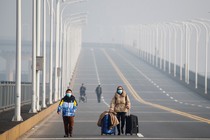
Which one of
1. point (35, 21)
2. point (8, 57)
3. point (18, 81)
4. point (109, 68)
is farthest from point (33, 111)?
point (8, 57)

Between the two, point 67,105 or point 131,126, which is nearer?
point 67,105

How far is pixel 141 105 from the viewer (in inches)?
2618

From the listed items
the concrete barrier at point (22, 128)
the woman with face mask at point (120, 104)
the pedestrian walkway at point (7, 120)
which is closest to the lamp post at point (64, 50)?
the concrete barrier at point (22, 128)

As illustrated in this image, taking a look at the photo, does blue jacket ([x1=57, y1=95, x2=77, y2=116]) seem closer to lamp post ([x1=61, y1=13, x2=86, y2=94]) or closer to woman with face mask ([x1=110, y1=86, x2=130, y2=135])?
woman with face mask ([x1=110, y1=86, x2=130, y2=135])

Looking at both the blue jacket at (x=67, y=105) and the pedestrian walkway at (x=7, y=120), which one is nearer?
the pedestrian walkway at (x=7, y=120)

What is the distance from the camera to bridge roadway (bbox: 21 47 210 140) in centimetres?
3055

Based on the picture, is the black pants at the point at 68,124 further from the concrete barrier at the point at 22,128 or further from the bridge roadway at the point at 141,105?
the concrete barrier at the point at 22,128

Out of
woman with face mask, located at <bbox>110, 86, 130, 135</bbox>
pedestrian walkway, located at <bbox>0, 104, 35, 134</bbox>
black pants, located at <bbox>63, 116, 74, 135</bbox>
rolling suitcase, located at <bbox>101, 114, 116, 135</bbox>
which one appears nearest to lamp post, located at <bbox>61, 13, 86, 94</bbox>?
pedestrian walkway, located at <bbox>0, 104, 35, 134</bbox>

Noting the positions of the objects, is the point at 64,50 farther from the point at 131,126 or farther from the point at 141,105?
the point at 131,126

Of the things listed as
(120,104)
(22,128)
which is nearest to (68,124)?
(22,128)

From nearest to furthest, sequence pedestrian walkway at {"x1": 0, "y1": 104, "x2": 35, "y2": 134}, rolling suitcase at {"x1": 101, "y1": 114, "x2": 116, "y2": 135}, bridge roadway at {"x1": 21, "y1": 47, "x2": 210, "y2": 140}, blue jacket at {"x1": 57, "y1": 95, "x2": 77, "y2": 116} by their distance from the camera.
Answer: pedestrian walkway at {"x1": 0, "y1": 104, "x2": 35, "y2": 134} → blue jacket at {"x1": 57, "y1": 95, "x2": 77, "y2": 116} → rolling suitcase at {"x1": 101, "y1": 114, "x2": 116, "y2": 135} → bridge roadway at {"x1": 21, "y1": 47, "x2": 210, "y2": 140}

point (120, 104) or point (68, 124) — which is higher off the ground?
point (120, 104)

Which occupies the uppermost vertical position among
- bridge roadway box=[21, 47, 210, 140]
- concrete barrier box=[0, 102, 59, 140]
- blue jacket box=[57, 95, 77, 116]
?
blue jacket box=[57, 95, 77, 116]

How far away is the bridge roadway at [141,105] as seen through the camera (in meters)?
30.5
